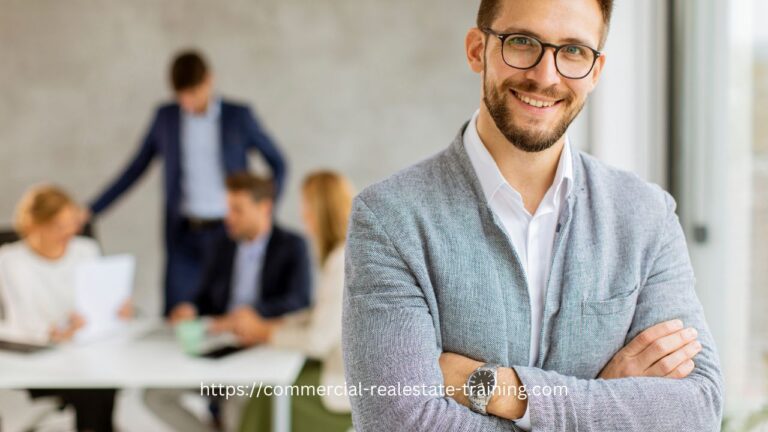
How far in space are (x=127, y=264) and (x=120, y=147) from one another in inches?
80.7

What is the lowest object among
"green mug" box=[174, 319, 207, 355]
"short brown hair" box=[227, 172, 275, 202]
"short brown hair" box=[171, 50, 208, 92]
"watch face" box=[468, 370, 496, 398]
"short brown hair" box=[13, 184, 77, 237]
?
"green mug" box=[174, 319, 207, 355]

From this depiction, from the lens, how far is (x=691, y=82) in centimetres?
206

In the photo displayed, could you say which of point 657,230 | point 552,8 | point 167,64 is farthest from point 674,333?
point 167,64

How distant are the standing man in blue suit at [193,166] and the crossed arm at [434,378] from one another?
2545 millimetres

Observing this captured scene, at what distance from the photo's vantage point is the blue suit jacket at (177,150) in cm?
351

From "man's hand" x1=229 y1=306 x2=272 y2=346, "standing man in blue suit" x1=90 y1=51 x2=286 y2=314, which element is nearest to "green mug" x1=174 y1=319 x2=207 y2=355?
"man's hand" x1=229 y1=306 x2=272 y2=346

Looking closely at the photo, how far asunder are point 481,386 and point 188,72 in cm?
269

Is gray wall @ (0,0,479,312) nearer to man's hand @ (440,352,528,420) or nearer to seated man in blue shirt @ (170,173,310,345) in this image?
seated man in blue shirt @ (170,173,310,345)

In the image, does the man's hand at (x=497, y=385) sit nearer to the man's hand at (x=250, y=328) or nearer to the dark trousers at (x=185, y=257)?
the man's hand at (x=250, y=328)

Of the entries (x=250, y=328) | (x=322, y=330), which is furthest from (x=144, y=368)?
(x=322, y=330)

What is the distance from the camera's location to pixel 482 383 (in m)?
0.98

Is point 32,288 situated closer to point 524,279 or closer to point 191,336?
point 191,336

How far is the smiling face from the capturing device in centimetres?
96

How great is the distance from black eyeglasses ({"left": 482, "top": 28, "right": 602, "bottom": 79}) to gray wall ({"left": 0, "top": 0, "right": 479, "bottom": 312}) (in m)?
3.34
